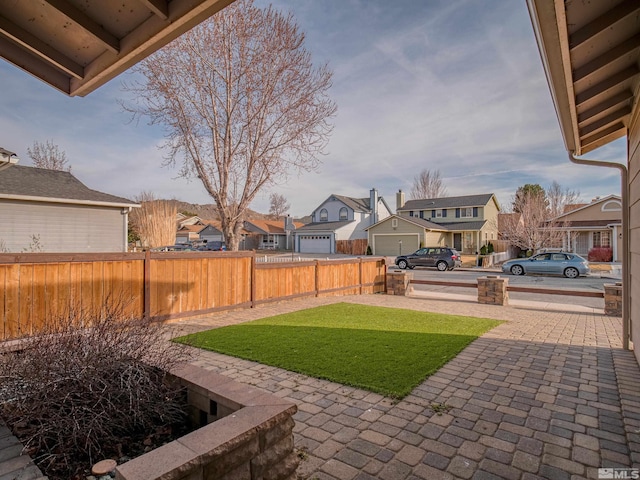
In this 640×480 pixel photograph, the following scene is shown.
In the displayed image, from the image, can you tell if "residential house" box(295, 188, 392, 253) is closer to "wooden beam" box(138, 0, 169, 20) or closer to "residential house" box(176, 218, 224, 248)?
"residential house" box(176, 218, 224, 248)

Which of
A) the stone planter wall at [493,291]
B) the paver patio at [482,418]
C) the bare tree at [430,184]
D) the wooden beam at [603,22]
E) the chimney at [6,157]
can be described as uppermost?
the bare tree at [430,184]

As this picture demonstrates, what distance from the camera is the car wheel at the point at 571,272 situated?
17.0 m

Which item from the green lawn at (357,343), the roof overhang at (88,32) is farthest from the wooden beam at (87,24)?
the green lawn at (357,343)

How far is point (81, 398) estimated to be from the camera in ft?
7.20

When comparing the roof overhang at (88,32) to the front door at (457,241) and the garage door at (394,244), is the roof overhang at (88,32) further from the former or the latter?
the front door at (457,241)

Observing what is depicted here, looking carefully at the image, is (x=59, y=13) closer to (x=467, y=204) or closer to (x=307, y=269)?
(x=307, y=269)

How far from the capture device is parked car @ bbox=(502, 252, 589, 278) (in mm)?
16953

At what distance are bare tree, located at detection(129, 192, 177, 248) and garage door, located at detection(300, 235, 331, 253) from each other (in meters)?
14.0

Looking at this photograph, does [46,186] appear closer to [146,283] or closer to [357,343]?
[146,283]

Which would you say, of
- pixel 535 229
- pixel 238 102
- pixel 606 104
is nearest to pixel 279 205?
pixel 535 229

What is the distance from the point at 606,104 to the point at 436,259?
1837 centimetres

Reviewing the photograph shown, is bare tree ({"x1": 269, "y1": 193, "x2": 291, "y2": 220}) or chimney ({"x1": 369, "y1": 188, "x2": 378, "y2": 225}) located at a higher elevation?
bare tree ({"x1": 269, "y1": 193, "x2": 291, "y2": 220})

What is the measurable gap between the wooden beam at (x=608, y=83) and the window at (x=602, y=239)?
29.6 metres

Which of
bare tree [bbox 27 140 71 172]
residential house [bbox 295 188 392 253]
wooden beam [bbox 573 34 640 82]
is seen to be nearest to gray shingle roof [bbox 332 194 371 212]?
residential house [bbox 295 188 392 253]
